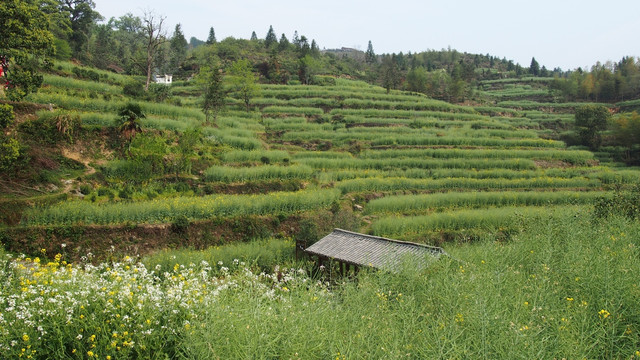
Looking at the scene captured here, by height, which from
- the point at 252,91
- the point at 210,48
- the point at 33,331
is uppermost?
the point at 210,48

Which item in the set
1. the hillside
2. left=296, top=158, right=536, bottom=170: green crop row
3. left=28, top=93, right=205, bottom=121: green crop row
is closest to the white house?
the hillside

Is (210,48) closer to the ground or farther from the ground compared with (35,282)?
farther from the ground

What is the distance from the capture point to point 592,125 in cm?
4744

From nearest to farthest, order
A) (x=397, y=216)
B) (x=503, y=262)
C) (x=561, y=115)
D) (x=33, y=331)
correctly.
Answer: (x=33, y=331)
(x=503, y=262)
(x=397, y=216)
(x=561, y=115)

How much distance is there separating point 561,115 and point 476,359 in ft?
221

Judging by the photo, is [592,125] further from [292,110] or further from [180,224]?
[180,224]

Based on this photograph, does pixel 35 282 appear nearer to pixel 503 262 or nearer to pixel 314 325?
pixel 314 325

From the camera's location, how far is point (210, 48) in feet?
232

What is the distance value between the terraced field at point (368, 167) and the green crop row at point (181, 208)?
51mm

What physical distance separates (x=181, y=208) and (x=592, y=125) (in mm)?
49737

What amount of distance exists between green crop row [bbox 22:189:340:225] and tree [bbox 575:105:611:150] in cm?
3885

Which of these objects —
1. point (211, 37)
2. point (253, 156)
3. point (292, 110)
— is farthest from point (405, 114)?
point (211, 37)

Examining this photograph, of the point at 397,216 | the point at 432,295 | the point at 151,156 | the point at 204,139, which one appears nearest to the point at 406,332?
the point at 432,295

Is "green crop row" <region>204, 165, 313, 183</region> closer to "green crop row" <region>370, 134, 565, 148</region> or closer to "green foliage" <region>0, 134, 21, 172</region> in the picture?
"green foliage" <region>0, 134, 21, 172</region>
